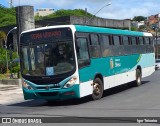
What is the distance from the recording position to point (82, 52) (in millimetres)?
15406

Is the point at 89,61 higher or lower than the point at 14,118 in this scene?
higher

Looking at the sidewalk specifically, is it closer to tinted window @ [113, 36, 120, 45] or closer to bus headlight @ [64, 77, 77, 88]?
bus headlight @ [64, 77, 77, 88]

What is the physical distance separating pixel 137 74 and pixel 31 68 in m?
8.22

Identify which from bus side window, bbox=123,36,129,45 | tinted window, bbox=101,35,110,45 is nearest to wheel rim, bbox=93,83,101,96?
tinted window, bbox=101,35,110,45

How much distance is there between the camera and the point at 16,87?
26375 mm

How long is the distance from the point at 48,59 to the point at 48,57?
0.08m

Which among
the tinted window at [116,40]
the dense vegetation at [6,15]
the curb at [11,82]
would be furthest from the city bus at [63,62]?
the dense vegetation at [6,15]

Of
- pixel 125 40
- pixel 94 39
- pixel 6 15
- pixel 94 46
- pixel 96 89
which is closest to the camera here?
pixel 96 89

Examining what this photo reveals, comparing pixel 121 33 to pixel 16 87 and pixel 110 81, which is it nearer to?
pixel 110 81

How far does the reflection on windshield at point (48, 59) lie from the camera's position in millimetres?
14820

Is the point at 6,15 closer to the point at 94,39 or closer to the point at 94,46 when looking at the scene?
the point at 94,39

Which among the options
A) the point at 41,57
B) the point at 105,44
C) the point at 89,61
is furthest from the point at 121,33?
the point at 41,57

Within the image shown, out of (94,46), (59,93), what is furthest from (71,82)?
(94,46)

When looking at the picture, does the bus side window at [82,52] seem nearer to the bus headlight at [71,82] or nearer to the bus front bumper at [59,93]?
the bus headlight at [71,82]
